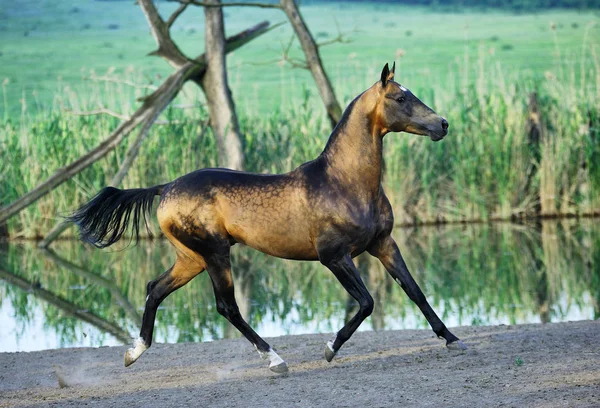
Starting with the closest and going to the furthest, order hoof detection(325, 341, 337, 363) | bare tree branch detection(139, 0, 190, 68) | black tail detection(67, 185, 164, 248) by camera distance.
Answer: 1. hoof detection(325, 341, 337, 363)
2. black tail detection(67, 185, 164, 248)
3. bare tree branch detection(139, 0, 190, 68)

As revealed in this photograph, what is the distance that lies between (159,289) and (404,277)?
156cm

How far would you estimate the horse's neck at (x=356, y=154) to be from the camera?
6.55 metres

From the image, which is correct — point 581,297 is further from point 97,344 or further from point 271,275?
point 97,344

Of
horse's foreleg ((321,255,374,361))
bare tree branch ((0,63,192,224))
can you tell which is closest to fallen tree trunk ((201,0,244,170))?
bare tree branch ((0,63,192,224))

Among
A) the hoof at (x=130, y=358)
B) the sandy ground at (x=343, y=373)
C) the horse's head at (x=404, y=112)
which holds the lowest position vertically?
the sandy ground at (x=343, y=373)

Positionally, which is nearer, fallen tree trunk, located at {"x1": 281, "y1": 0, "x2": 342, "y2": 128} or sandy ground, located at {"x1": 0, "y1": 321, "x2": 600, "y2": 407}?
sandy ground, located at {"x1": 0, "y1": 321, "x2": 600, "y2": 407}

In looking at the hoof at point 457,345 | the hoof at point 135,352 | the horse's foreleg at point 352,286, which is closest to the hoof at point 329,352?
the horse's foreleg at point 352,286

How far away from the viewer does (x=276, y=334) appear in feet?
27.0

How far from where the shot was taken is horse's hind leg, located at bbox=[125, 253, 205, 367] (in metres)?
6.69

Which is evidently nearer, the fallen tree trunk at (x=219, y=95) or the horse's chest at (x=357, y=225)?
the horse's chest at (x=357, y=225)

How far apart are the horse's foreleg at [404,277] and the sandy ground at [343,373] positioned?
97 millimetres

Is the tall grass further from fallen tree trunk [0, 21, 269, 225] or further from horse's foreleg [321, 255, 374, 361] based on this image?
horse's foreleg [321, 255, 374, 361]

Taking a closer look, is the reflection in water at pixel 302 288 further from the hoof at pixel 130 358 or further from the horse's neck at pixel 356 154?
the horse's neck at pixel 356 154

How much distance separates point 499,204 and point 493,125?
43.2 inches
